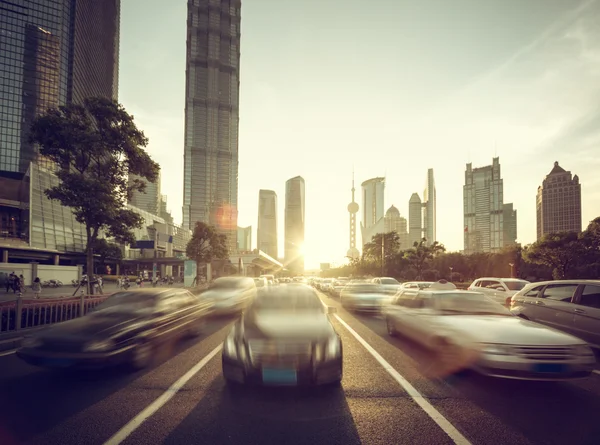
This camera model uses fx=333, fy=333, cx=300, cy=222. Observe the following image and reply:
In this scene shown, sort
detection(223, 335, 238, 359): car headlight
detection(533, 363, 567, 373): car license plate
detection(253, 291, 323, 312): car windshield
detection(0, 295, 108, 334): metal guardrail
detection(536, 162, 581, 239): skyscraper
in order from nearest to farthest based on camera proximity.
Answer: detection(533, 363, 567, 373): car license plate
detection(223, 335, 238, 359): car headlight
detection(253, 291, 323, 312): car windshield
detection(0, 295, 108, 334): metal guardrail
detection(536, 162, 581, 239): skyscraper

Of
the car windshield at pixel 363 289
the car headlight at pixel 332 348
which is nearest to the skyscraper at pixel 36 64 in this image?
the car windshield at pixel 363 289

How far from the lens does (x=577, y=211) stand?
143500 millimetres

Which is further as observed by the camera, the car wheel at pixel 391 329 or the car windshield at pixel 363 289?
the car windshield at pixel 363 289

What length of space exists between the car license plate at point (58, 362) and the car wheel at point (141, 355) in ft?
2.93

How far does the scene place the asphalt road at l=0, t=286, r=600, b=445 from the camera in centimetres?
324

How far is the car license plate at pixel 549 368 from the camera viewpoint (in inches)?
171

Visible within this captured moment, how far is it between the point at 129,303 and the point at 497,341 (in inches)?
254

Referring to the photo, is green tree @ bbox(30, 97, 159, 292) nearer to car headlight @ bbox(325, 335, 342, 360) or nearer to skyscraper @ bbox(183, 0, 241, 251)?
car headlight @ bbox(325, 335, 342, 360)

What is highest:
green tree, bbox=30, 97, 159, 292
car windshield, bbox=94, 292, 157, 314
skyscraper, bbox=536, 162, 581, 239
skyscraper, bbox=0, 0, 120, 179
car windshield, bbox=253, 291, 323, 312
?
skyscraper, bbox=0, 0, 120, 179

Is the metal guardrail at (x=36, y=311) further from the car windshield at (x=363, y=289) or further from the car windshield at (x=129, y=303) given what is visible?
the car windshield at (x=363, y=289)

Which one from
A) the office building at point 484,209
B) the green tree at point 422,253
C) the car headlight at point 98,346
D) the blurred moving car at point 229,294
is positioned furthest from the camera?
the office building at point 484,209

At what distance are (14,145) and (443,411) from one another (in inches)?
4382

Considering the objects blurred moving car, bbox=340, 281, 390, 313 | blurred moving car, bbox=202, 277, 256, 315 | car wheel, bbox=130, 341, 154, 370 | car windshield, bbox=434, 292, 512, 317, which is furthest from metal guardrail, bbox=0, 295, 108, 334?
blurred moving car, bbox=340, 281, 390, 313

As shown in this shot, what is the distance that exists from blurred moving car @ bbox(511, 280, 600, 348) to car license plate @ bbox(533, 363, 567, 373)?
2761 mm
